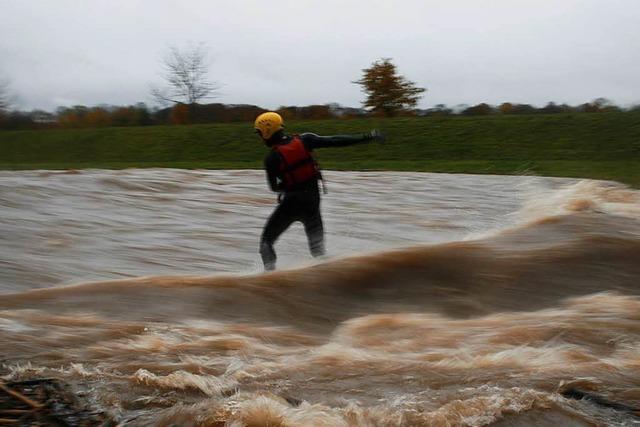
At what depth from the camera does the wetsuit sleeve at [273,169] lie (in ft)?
27.4

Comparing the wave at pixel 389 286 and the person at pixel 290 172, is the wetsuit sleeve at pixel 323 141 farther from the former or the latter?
the wave at pixel 389 286

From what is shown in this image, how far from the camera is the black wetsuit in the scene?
8422 millimetres

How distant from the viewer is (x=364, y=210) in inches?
664

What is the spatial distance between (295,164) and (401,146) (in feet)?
110

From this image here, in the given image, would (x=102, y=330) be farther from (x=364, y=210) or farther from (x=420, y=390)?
(x=364, y=210)

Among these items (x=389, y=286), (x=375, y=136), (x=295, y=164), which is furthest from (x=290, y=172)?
(x=389, y=286)

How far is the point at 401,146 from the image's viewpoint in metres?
41.6

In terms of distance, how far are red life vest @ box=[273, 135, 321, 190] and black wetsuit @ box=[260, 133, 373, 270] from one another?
4cm

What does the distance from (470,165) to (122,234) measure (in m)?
22.5

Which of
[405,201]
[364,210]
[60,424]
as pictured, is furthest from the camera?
[405,201]

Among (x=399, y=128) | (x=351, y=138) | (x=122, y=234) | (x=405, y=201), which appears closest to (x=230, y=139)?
(x=399, y=128)

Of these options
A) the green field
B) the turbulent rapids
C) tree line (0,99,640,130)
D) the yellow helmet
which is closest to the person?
the yellow helmet

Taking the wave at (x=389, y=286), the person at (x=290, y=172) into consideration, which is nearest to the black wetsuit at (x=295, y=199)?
the person at (x=290, y=172)

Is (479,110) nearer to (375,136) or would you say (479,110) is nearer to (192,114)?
(192,114)
